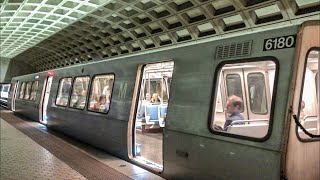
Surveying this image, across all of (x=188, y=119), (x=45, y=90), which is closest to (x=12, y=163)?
(x=188, y=119)

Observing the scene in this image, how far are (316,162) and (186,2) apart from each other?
959 cm

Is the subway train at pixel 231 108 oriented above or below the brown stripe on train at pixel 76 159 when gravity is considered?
above

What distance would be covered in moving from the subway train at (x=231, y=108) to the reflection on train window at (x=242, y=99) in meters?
0.01

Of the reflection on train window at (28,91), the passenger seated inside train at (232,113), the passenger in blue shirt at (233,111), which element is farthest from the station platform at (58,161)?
the reflection on train window at (28,91)

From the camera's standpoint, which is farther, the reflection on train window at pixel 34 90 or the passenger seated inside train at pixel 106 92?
the reflection on train window at pixel 34 90

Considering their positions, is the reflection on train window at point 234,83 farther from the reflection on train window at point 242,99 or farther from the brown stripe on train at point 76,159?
the brown stripe on train at point 76,159

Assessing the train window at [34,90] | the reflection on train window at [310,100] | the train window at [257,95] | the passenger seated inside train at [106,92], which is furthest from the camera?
the train window at [34,90]

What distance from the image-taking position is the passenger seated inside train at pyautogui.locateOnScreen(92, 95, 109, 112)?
7754 millimetres

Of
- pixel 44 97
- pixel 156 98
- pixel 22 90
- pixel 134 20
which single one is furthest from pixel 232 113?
pixel 22 90

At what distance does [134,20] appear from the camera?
15391 mm

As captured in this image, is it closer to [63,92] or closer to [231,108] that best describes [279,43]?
[231,108]

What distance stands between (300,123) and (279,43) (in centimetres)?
91

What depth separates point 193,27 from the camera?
14023 millimetres

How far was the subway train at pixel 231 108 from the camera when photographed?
3.50 metres
